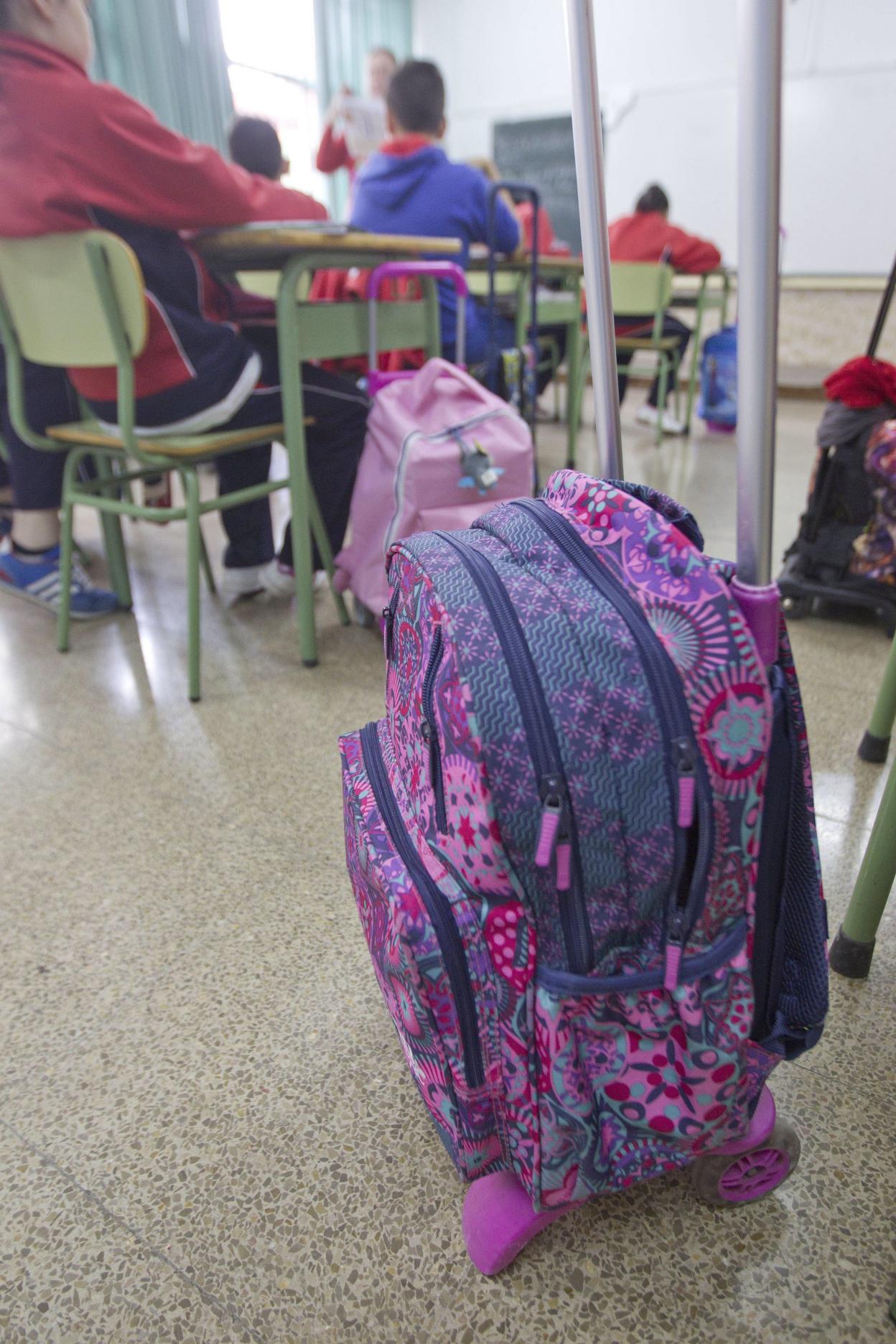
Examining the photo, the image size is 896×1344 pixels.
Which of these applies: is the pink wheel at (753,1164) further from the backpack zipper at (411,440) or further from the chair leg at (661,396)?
the chair leg at (661,396)

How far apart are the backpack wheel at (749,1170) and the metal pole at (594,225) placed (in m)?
0.51

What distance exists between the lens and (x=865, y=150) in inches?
185

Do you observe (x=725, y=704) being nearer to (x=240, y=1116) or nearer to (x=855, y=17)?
(x=240, y=1116)

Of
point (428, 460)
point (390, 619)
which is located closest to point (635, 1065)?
point (390, 619)

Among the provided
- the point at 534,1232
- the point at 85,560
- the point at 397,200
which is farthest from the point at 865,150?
the point at 534,1232

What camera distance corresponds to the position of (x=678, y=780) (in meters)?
0.44

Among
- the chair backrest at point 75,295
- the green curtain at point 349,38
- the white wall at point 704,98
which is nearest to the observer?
the chair backrest at point 75,295

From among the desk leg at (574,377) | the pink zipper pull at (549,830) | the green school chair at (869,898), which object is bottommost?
the green school chair at (869,898)

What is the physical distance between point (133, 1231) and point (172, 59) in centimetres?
534

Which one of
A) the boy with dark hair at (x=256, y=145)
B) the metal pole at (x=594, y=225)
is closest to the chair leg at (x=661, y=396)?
the boy with dark hair at (x=256, y=145)

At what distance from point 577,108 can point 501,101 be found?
6.55m

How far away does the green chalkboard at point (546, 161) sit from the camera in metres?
5.73

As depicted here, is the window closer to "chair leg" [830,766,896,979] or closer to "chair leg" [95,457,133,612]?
"chair leg" [95,457,133,612]

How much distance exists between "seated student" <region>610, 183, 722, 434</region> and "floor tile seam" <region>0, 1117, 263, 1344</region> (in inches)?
135
